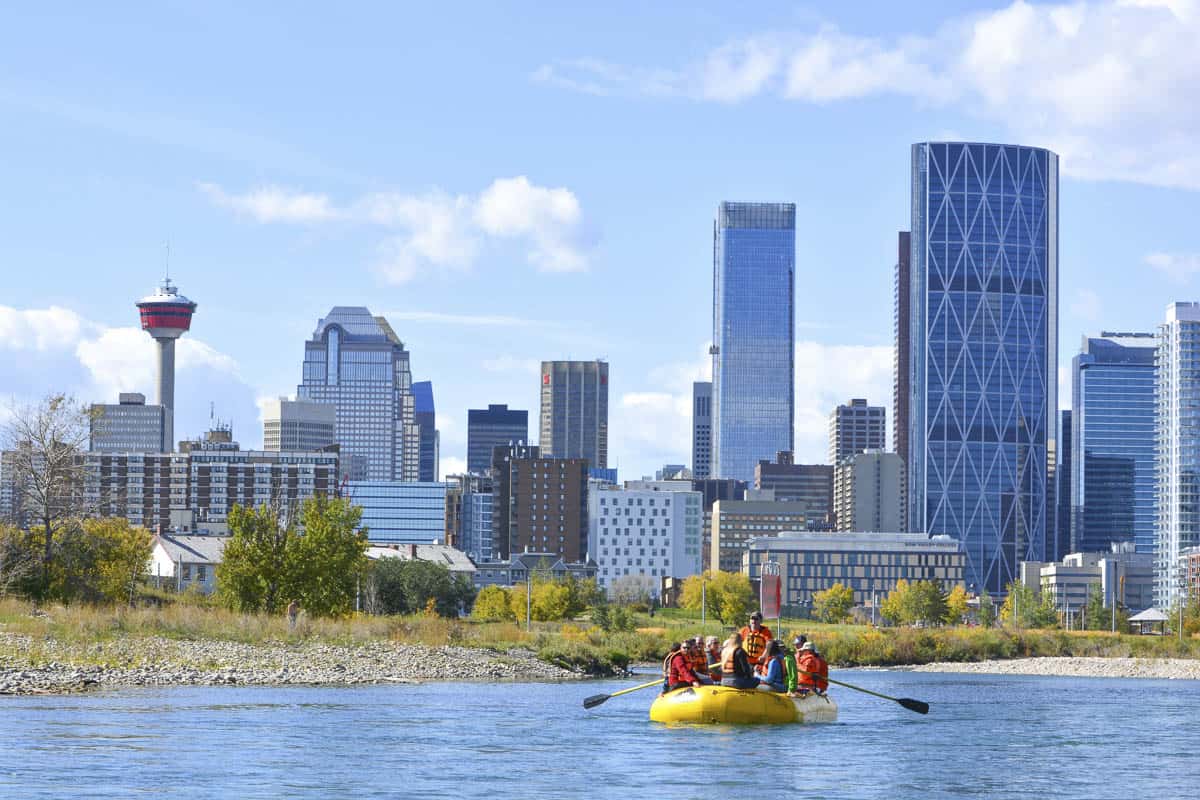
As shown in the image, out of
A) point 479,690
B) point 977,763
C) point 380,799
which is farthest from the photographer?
point 479,690

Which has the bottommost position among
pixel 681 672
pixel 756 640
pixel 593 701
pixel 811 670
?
pixel 593 701

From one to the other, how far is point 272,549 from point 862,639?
5513cm

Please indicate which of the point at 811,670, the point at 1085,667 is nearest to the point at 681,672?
the point at 811,670

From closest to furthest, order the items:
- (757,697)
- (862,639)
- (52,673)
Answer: (757,697)
(52,673)
(862,639)

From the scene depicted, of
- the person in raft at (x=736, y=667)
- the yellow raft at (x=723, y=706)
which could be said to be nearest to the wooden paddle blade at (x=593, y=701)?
the yellow raft at (x=723, y=706)

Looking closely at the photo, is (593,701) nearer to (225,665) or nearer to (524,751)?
(524,751)

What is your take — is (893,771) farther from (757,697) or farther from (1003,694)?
(1003,694)

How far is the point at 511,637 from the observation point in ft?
344

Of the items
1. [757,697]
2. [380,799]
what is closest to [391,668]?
[757,697]

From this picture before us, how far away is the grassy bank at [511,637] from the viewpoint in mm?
80625

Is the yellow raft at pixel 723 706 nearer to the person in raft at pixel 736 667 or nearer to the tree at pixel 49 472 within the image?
the person in raft at pixel 736 667

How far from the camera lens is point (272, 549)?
97.7 metres

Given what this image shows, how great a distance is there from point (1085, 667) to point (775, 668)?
275 ft

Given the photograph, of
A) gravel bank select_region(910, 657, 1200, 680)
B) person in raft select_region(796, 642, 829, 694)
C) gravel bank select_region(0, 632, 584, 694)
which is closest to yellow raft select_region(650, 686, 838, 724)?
person in raft select_region(796, 642, 829, 694)
